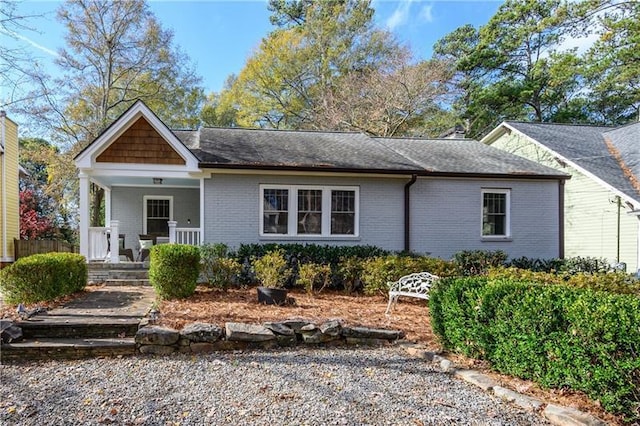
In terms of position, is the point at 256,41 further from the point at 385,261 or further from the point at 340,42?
the point at 385,261

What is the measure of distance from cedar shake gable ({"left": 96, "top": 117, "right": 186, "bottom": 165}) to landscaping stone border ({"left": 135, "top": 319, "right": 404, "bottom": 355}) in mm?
5814

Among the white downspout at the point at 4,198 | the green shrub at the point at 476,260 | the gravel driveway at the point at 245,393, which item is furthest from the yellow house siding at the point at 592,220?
the white downspout at the point at 4,198

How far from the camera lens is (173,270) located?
7664 mm

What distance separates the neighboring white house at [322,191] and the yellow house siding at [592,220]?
363 cm

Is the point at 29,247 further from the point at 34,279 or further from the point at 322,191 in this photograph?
the point at 322,191

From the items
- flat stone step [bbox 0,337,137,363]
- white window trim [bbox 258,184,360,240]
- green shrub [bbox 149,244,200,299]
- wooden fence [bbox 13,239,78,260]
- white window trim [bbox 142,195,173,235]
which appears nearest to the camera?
flat stone step [bbox 0,337,137,363]

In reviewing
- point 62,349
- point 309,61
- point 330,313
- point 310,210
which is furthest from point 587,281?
point 309,61

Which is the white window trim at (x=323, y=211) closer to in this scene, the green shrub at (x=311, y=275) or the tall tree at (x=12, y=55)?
the green shrub at (x=311, y=275)

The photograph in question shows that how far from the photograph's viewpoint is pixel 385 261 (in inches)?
363

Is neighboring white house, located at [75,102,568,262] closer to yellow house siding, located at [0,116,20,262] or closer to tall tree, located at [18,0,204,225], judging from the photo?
yellow house siding, located at [0,116,20,262]

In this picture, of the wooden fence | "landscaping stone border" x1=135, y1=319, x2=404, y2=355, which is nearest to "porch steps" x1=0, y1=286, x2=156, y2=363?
"landscaping stone border" x1=135, y1=319, x2=404, y2=355

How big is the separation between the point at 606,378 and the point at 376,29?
25838 millimetres

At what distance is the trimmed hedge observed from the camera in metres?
3.32

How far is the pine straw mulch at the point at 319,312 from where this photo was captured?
15.6ft
